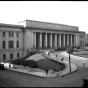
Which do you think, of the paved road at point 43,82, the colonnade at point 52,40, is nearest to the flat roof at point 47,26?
the colonnade at point 52,40

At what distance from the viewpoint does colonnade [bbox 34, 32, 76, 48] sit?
192 feet

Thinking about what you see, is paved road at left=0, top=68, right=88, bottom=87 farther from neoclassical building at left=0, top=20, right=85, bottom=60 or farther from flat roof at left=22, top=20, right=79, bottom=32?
flat roof at left=22, top=20, right=79, bottom=32

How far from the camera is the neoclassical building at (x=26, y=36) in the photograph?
4772 cm

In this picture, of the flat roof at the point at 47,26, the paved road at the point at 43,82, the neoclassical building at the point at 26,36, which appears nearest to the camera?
the paved road at the point at 43,82

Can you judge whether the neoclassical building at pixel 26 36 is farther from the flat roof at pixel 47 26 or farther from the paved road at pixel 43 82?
the paved road at pixel 43 82

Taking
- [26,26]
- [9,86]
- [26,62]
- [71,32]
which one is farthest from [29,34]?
[9,86]

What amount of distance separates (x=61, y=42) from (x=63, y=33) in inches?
230

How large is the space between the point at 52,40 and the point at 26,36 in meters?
18.2

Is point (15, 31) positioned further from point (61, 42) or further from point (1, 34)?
point (61, 42)

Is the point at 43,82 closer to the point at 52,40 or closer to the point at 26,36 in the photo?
the point at 26,36

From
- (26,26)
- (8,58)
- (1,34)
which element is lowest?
(8,58)

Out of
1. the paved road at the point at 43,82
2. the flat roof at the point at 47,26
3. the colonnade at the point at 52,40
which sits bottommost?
the paved road at the point at 43,82

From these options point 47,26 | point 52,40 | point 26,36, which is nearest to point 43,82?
point 26,36

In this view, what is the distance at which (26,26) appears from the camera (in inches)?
2108
